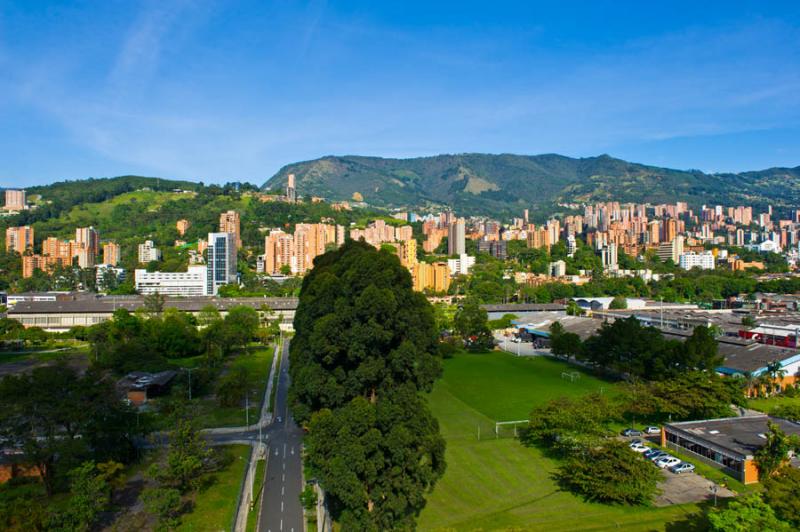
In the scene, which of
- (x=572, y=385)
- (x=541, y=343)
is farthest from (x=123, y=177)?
(x=572, y=385)

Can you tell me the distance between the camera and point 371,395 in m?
14.3

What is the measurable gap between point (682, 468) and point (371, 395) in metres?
9.27

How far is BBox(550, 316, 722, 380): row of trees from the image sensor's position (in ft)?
84.2

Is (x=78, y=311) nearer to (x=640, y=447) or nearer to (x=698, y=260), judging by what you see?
(x=640, y=447)

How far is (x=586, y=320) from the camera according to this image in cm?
4266

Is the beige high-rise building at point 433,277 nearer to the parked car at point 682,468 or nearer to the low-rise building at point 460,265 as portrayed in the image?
the low-rise building at point 460,265

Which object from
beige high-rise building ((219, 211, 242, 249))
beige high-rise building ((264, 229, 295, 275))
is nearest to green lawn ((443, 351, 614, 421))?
beige high-rise building ((264, 229, 295, 275))

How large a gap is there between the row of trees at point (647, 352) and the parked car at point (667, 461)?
7.68 m

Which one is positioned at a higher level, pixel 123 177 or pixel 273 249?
pixel 123 177

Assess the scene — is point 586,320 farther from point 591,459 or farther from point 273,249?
point 273,249

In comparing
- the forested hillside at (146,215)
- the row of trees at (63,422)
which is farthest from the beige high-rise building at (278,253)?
the row of trees at (63,422)

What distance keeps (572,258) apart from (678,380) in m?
77.3

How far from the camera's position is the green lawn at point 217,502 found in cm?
1334

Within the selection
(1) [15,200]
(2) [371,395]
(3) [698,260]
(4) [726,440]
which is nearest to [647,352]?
(4) [726,440]
